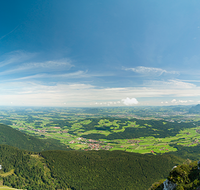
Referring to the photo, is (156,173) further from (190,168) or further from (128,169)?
(190,168)

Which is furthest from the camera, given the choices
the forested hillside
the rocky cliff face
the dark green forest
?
the forested hillside

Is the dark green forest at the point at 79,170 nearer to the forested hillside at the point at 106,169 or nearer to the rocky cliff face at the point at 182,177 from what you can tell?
the forested hillside at the point at 106,169

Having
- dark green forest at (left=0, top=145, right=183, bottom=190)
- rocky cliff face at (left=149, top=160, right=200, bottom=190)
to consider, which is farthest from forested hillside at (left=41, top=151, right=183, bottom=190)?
rocky cliff face at (left=149, top=160, right=200, bottom=190)

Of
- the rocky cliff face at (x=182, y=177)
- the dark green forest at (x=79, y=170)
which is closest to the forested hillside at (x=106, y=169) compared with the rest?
the dark green forest at (x=79, y=170)

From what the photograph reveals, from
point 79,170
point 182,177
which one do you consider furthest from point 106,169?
point 182,177

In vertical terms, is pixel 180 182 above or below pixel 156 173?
above

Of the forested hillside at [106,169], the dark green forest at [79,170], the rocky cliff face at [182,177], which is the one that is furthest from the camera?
the forested hillside at [106,169]

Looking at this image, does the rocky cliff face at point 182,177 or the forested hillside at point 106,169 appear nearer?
the rocky cliff face at point 182,177

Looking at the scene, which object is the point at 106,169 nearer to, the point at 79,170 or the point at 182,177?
the point at 79,170

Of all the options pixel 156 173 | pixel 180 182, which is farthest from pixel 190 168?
pixel 156 173

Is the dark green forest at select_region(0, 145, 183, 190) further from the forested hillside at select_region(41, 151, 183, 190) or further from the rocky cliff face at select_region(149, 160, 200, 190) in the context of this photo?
the rocky cliff face at select_region(149, 160, 200, 190)

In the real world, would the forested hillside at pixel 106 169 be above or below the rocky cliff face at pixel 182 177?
below
